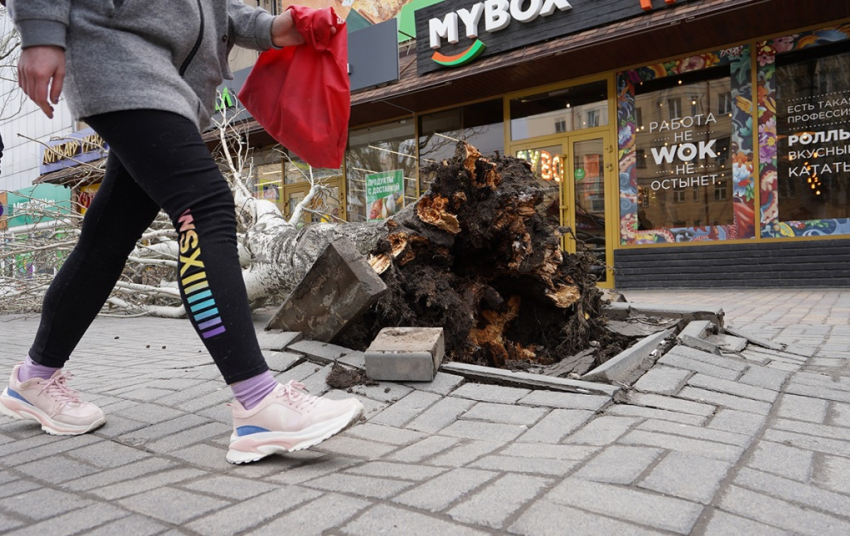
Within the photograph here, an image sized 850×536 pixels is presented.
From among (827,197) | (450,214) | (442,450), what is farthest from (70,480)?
(827,197)

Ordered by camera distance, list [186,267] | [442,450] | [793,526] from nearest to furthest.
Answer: [793,526]
[186,267]
[442,450]

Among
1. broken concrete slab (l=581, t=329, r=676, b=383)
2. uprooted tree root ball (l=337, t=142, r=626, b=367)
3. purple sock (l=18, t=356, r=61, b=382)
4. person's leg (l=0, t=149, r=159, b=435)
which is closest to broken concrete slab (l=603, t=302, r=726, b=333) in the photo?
uprooted tree root ball (l=337, t=142, r=626, b=367)

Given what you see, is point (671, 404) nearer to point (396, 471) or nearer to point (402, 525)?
point (396, 471)

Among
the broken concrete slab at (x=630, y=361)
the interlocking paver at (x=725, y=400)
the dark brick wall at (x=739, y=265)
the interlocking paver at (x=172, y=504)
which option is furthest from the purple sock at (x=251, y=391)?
the dark brick wall at (x=739, y=265)

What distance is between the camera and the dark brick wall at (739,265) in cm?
768

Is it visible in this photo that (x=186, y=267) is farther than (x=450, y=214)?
No

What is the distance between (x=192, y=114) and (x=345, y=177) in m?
10.9

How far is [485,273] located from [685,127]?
21.3 ft

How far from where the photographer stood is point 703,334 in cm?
358

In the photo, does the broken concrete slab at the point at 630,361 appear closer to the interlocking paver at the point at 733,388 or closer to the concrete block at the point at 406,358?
the interlocking paver at the point at 733,388

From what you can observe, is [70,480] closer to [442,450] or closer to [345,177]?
[442,450]

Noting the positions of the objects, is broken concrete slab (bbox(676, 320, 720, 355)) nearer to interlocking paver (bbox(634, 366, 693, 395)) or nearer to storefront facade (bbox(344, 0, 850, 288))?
interlocking paver (bbox(634, 366, 693, 395))

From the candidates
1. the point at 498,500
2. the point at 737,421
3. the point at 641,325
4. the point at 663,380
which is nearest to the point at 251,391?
the point at 498,500

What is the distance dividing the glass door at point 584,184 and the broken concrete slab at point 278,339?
259 inches
